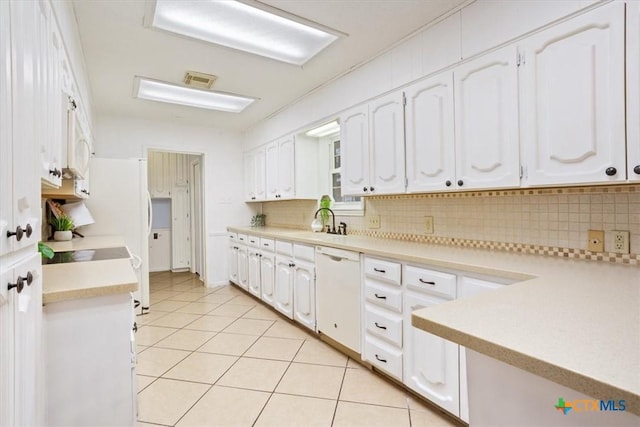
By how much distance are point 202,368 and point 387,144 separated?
7.04ft

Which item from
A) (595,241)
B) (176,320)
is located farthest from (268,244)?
(595,241)

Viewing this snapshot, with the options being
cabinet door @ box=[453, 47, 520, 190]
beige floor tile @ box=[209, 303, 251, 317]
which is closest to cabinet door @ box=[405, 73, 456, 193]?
cabinet door @ box=[453, 47, 520, 190]

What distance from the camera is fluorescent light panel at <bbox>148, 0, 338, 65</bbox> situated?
211cm

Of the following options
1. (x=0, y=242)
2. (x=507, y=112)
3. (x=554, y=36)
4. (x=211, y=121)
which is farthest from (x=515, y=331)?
(x=211, y=121)

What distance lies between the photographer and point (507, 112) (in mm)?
1764

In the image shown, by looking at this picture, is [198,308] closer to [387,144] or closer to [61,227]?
[61,227]

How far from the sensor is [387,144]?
2.51 metres

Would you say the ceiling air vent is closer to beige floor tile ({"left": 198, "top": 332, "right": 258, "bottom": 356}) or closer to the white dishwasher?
the white dishwasher

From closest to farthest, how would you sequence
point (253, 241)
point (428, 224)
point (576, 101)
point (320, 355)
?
point (576, 101)
point (428, 224)
point (320, 355)
point (253, 241)

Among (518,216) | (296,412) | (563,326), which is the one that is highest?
(518,216)

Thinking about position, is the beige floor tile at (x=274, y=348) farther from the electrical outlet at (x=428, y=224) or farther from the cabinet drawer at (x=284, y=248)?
the electrical outlet at (x=428, y=224)

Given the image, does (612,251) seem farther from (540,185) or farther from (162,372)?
(162,372)

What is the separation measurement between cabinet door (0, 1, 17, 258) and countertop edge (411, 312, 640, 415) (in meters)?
1.01

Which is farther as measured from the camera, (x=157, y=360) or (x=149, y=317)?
(x=149, y=317)
